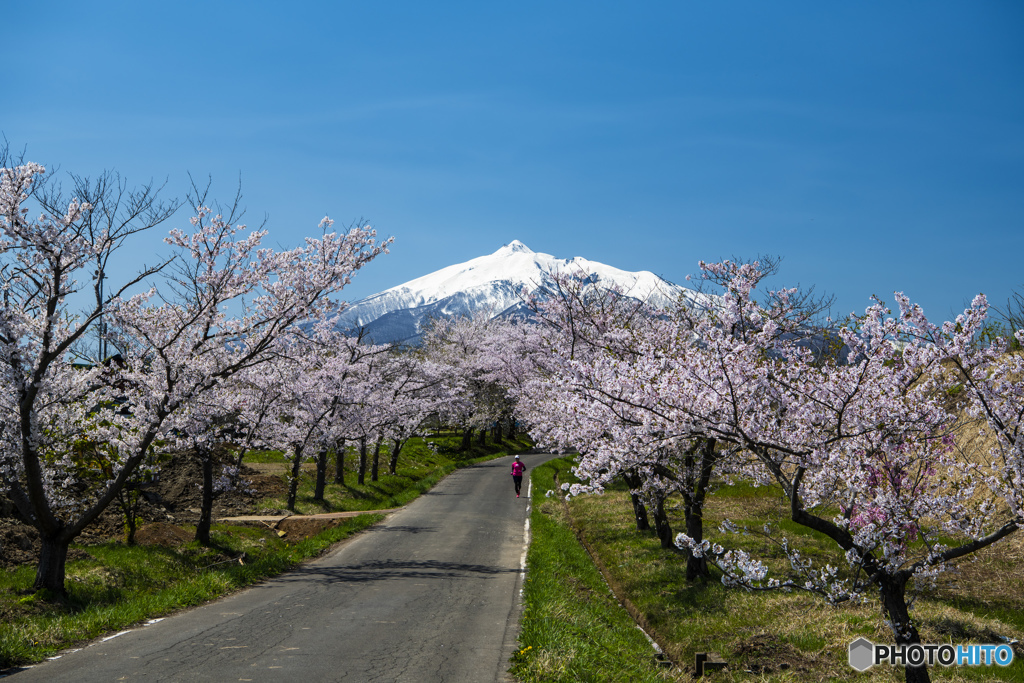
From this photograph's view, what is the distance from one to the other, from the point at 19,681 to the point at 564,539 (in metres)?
13.9

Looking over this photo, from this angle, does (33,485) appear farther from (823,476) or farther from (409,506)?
(409,506)

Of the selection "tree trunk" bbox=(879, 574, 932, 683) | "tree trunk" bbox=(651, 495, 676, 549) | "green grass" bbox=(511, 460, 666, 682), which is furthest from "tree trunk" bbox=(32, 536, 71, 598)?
"tree trunk" bbox=(879, 574, 932, 683)

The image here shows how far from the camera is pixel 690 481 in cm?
1362

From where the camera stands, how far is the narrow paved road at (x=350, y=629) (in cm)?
828

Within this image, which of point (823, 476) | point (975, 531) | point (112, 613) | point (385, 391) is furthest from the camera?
point (385, 391)

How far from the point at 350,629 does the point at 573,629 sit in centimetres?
355

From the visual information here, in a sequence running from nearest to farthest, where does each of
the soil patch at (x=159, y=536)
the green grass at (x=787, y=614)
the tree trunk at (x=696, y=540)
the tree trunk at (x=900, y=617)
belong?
the tree trunk at (x=900, y=617)
the green grass at (x=787, y=614)
the tree trunk at (x=696, y=540)
the soil patch at (x=159, y=536)

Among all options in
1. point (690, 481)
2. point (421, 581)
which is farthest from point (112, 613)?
point (690, 481)

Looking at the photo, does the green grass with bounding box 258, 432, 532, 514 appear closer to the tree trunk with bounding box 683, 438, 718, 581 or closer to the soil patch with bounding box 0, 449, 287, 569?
the soil patch with bounding box 0, 449, 287, 569

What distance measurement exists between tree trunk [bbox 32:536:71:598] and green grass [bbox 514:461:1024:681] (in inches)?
321

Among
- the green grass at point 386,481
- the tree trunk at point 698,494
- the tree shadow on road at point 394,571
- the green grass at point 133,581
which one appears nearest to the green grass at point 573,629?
the tree shadow on road at point 394,571

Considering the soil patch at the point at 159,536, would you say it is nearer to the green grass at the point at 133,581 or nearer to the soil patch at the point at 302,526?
the green grass at the point at 133,581

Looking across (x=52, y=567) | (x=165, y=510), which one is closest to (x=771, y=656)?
(x=52, y=567)

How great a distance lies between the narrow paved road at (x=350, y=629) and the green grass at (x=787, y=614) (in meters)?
1.24
